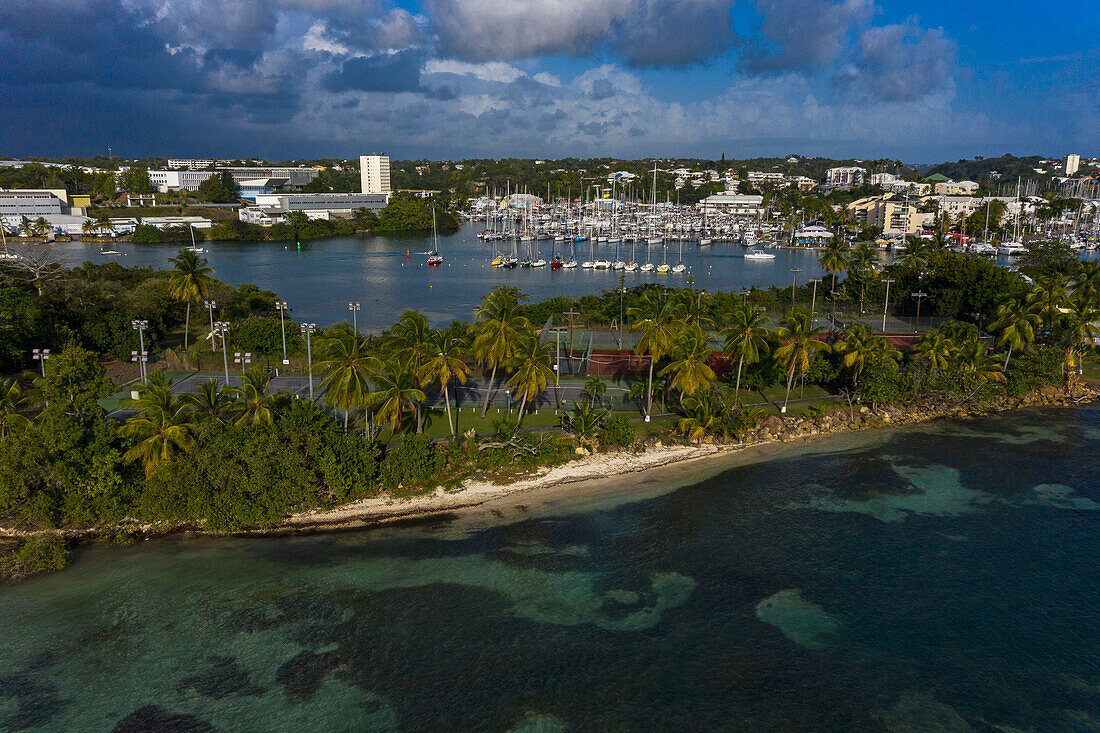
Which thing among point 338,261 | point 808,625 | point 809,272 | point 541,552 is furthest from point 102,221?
point 808,625

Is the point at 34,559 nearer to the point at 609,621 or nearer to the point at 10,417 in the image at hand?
the point at 10,417

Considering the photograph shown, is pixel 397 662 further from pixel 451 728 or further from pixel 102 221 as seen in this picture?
pixel 102 221

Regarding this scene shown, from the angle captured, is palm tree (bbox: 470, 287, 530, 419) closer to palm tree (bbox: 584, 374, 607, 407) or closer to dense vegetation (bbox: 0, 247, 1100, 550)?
dense vegetation (bbox: 0, 247, 1100, 550)

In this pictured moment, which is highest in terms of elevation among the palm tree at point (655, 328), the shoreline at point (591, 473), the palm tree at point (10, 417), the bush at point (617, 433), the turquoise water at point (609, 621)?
the palm tree at point (655, 328)

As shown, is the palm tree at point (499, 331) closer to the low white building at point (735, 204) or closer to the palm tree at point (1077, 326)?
the palm tree at point (1077, 326)

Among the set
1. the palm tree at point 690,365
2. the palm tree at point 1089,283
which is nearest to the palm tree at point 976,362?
the palm tree at point 1089,283

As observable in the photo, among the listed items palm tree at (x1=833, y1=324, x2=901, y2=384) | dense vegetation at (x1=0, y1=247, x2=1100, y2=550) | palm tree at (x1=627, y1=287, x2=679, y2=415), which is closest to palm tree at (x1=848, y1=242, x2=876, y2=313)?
dense vegetation at (x1=0, y1=247, x2=1100, y2=550)
